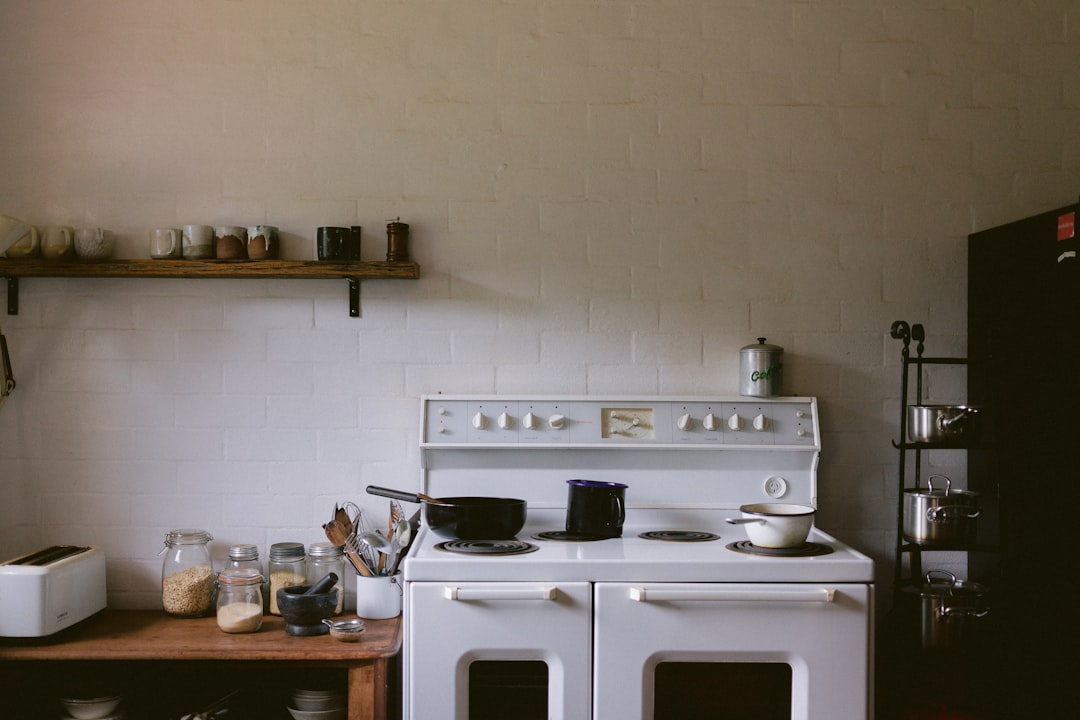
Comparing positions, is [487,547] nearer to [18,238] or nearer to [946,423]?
[946,423]

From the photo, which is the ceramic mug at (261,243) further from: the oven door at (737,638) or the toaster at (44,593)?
the oven door at (737,638)

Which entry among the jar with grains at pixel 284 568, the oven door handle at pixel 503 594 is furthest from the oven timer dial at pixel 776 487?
the jar with grains at pixel 284 568

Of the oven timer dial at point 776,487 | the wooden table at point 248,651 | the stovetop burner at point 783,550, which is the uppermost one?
the oven timer dial at point 776,487

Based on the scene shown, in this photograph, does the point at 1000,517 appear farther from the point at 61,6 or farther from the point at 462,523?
the point at 61,6

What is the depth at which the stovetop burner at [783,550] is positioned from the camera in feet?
7.66

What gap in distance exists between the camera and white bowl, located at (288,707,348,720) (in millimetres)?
2418

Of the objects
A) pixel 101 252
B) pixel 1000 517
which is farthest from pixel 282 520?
pixel 1000 517

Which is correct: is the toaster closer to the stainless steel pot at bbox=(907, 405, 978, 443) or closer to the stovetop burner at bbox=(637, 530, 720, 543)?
the stovetop burner at bbox=(637, 530, 720, 543)

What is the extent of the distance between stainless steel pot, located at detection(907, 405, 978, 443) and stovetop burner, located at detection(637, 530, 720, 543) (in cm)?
65

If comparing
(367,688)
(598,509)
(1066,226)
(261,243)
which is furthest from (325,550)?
(1066,226)

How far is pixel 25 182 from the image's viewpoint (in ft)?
9.19

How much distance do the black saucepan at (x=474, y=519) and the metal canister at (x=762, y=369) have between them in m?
0.79

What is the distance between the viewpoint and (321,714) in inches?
95.3

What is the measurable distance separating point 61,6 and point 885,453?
2.88 metres
